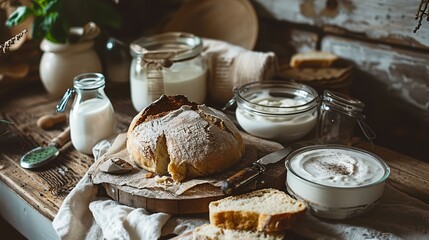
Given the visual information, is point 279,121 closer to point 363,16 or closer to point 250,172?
point 250,172

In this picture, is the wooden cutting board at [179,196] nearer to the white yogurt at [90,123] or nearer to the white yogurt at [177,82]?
the white yogurt at [90,123]

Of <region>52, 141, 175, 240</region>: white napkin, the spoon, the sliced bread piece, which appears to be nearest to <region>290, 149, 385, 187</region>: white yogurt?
the sliced bread piece

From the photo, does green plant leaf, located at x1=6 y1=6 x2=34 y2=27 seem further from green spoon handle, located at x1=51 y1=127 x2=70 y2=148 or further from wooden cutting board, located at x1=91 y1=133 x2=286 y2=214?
wooden cutting board, located at x1=91 y1=133 x2=286 y2=214

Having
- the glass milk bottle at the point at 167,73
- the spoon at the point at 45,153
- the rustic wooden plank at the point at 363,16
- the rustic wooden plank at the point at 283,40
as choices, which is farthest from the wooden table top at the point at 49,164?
the rustic wooden plank at the point at 283,40

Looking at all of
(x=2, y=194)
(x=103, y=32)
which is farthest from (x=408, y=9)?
(x=2, y=194)

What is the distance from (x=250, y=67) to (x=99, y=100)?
1.54 feet

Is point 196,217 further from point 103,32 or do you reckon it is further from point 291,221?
point 103,32

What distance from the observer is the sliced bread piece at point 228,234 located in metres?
1.04

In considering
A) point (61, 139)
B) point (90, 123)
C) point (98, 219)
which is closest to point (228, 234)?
point (98, 219)

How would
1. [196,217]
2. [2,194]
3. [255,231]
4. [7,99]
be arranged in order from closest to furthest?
[255,231] → [196,217] → [2,194] → [7,99]

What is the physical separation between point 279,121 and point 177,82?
35 cm

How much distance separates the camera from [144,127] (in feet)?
4.22

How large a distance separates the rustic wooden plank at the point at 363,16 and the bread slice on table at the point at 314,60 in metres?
0.11

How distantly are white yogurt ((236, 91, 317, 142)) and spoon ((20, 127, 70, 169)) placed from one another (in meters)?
0.51
